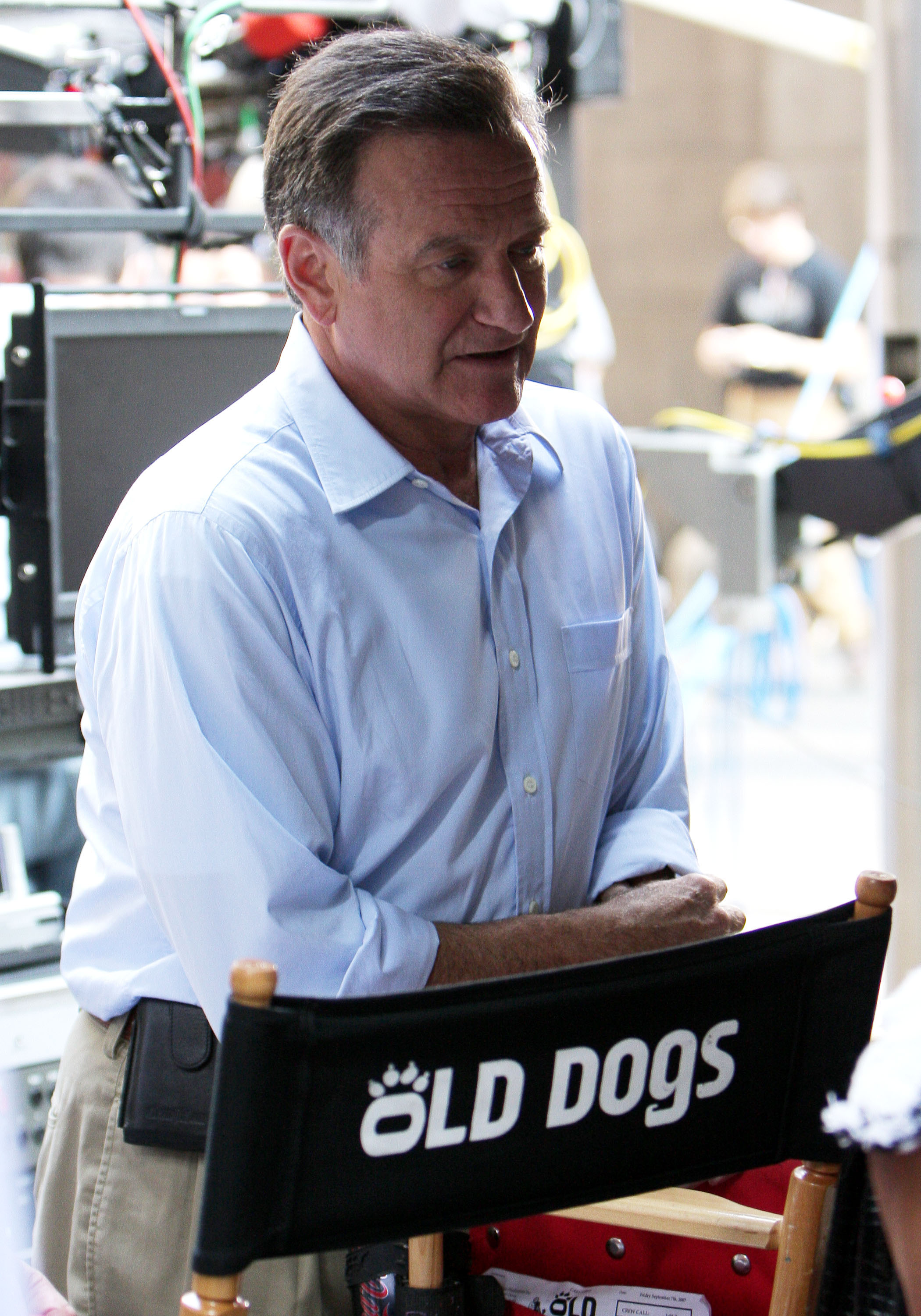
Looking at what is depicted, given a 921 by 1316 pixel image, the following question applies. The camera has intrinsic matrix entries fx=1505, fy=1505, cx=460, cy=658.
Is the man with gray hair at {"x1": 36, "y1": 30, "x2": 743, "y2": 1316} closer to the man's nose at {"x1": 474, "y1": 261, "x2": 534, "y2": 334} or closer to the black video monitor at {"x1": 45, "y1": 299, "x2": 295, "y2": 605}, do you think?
the man's nose at {"x1": 474, "y1": 261, "x2": 534, "y2": 334}

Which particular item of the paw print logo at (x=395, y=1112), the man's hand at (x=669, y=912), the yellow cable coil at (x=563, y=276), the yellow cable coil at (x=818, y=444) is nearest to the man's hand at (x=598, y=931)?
the man's hand at (x=669, y=912)

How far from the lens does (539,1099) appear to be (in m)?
0.96

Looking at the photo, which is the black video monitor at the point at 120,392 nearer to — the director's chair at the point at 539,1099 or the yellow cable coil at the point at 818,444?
the director's chair at the point at 539,1099

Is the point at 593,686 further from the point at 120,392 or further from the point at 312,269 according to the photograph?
the point at 120,392

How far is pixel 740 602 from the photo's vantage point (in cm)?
348

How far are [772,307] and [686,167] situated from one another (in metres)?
2.60

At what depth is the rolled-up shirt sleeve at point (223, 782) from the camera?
113 centimetres

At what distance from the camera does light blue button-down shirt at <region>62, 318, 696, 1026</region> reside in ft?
3.74

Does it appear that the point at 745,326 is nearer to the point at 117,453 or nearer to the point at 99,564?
the point at 117,453

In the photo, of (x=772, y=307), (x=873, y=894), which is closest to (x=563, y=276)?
(x=873, y=894)

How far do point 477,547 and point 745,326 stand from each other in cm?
523

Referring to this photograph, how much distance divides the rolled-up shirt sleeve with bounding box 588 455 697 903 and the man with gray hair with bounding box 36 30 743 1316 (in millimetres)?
33

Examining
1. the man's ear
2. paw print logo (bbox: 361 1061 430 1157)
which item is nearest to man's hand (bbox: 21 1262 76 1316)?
paw print logo (bbox: 361 1061 430 1157)

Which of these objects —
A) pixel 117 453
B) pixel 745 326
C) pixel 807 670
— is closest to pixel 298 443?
pixel 117 453
